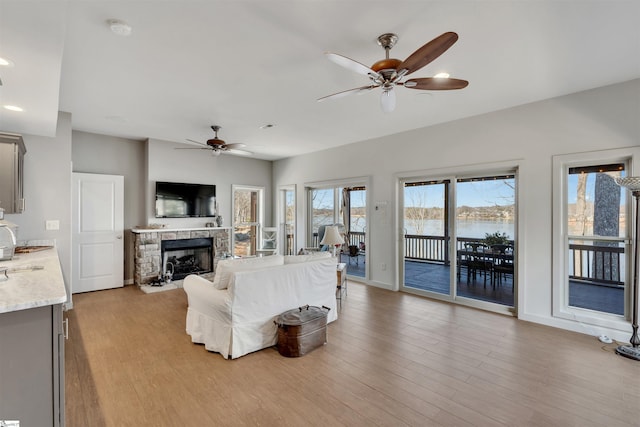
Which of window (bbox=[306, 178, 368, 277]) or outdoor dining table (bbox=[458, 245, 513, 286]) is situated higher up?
window (bbox=[306, 178, 368, 277])

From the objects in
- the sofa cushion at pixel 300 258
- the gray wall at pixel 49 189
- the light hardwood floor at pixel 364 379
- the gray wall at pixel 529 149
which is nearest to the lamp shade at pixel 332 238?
the sofa cushion at pixel 300 258

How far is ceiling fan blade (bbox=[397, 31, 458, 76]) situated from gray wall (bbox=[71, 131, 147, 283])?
19.1ft

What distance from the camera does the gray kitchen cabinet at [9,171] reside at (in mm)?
3285

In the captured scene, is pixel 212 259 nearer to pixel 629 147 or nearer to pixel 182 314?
pixel 182 314

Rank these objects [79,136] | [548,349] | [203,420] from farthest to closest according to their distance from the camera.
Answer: [79,136] < [548,349] < [203,420]

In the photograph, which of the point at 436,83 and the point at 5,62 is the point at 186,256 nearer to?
the point at 5,62

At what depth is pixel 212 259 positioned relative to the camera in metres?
6.66

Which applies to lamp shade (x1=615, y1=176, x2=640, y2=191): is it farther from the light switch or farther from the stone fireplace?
the light switch

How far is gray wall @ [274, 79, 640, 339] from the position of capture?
3.42 m

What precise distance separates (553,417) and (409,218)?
11.9 ft

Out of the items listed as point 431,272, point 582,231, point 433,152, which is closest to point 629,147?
point 582,231

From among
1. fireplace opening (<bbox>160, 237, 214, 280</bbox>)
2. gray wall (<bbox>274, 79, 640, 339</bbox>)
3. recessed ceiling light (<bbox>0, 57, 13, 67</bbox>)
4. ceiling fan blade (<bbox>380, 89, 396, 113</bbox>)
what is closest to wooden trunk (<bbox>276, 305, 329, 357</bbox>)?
ceiling fan blade (<bbox>380, 89, 396, 113</bbox>)

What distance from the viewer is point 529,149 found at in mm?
3969

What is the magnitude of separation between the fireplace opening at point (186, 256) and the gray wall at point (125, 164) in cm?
65
